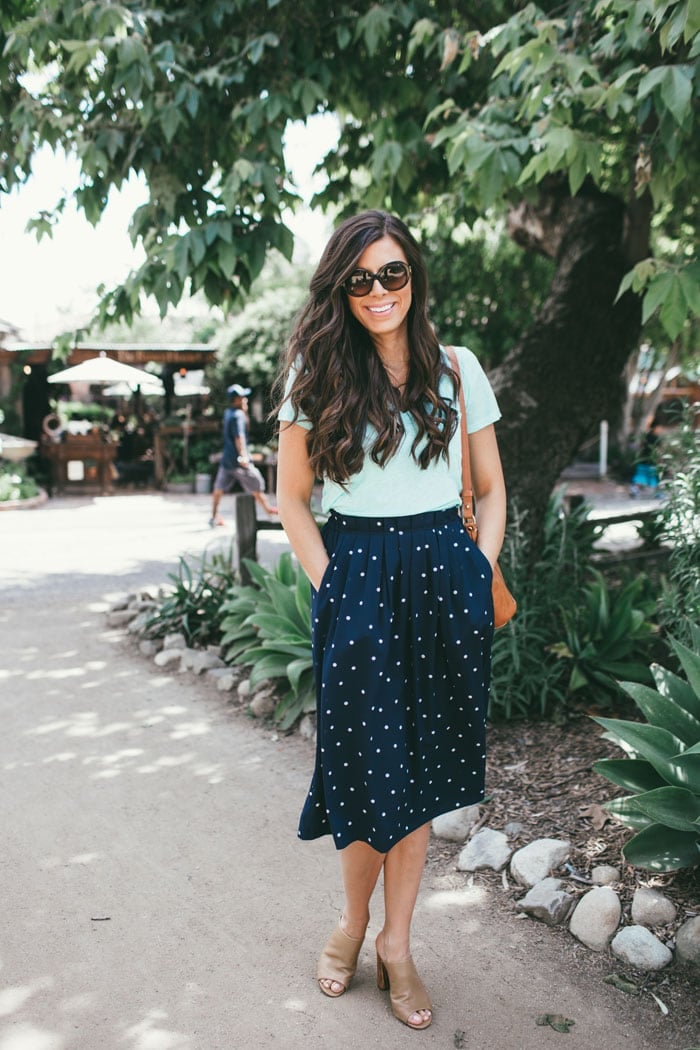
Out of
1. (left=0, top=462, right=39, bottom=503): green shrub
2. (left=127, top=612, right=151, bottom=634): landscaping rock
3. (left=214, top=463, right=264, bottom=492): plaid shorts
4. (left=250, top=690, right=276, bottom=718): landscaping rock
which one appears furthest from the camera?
(left=0, top=462, right=39, bottom=503): green shrub

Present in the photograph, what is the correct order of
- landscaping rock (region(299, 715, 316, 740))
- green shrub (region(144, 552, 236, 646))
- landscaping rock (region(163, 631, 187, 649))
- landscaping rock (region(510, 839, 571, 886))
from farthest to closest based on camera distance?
green shrub (region(144, 552, 236, 646)) < landscaping rock (region(163, 631, 187, 649)) < landscaping rock (region(299, 715, 316, 740)) < landscaping rock (region(510, 839, 571, 886))

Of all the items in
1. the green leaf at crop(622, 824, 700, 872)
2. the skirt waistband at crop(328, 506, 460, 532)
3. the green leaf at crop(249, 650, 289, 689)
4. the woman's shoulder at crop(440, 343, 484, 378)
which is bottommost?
the green leaf at crop(622, 824, 700, 872)

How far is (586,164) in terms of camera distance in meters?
3.51

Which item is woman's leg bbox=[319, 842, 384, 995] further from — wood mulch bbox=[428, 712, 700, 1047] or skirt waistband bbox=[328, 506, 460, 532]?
skirt waistband bbox=[328, 506, 460, 532]

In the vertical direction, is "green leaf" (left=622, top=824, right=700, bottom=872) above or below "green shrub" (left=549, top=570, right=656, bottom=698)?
below

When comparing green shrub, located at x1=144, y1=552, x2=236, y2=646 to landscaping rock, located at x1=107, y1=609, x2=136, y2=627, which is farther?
landscaping rock, located at x1=107, y1=609, x2=136, y2=627

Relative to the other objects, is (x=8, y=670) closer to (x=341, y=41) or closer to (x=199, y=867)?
(x=199, y=867)

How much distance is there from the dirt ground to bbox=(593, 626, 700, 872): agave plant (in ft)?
1.24

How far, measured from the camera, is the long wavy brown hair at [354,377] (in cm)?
227

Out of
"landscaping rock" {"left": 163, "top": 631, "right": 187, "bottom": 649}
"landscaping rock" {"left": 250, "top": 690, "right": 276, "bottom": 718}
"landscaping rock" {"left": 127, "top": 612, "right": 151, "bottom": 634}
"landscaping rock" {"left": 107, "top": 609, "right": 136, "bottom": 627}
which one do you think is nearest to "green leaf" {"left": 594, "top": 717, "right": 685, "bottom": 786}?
"landscaping rock" {"left": 250, "top": 690, "right": 276, "bottom": 718}

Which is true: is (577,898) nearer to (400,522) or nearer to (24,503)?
(400,522)

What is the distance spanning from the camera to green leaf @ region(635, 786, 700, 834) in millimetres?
2604

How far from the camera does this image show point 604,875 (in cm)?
295

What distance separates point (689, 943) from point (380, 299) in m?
2.00
